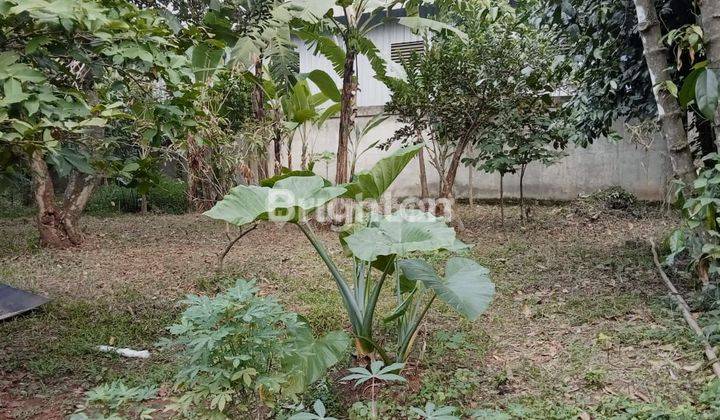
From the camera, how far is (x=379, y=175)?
2.92 m

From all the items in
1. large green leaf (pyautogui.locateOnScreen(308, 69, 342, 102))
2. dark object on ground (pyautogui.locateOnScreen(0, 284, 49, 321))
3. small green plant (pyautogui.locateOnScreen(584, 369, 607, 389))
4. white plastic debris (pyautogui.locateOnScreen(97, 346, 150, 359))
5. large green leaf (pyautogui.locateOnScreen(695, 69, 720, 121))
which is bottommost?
white plastic debris (pyautogui.locateOnScreen(97, 346, 150, 359))

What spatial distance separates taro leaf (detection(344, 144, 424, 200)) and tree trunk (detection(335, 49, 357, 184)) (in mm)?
3515

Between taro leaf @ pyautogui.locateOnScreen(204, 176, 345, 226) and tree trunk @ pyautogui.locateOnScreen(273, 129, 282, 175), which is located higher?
tree trunk @ pyautogui.locateOnScreen(273, 129, 282, 175)

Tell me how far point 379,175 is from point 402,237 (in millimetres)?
459

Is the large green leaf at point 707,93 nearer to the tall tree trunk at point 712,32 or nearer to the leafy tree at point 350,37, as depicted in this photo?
the tall tree trunk at point 712,32

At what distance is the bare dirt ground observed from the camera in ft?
8.77

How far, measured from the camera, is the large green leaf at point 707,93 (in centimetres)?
246

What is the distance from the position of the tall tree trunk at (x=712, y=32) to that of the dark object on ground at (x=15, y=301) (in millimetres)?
4520

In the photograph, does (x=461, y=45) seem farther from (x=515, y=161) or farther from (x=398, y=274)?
(x=398, y=274)

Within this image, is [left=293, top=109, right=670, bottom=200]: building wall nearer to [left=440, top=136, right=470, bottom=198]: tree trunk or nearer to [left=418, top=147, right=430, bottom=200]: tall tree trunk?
[left=418, top=147, right=430, bottom=200]: tall tree trunk

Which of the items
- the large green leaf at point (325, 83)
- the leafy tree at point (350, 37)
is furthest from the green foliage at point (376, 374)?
the large green leaf at point (325, 83)

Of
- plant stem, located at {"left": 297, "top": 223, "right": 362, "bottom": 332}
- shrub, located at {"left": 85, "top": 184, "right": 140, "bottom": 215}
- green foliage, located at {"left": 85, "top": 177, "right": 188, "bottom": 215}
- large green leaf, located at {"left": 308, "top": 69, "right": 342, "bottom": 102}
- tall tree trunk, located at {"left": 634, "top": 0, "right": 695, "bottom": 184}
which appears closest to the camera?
plant stem, located at {"left": 297, "top": 223, "right": 362, "bottom": 332}

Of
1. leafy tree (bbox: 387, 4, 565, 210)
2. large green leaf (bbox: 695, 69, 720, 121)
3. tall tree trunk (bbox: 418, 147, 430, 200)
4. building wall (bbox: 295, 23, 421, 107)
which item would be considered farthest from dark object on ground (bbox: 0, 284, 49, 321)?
building wall (bbox: 295, 23, 421, 107)

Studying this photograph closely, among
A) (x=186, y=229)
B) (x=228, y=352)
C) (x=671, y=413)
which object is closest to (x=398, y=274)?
(x=228, y=352)
